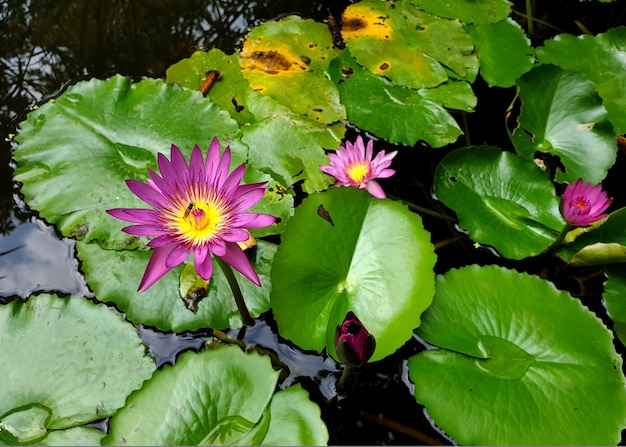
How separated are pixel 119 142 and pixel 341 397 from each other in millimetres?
1161

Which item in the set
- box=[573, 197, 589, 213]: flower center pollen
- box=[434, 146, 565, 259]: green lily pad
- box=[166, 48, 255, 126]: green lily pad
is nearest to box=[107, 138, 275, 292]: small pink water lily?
box=[166, 48, 255, 126]: green lily pad

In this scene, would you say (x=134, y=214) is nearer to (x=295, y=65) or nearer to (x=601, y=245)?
(x=295, y=65)

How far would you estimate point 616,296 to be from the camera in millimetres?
1775

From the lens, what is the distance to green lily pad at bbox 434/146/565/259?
1.88 meters

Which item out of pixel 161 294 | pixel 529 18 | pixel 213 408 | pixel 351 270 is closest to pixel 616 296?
pixel 351 270

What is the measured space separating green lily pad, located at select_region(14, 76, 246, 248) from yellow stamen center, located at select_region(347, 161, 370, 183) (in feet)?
1.32

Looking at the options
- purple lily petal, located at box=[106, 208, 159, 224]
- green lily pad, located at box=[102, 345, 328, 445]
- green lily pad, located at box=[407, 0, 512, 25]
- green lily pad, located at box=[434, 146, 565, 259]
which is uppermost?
purple lily petal, located at box=[106, 208, 159, 224]

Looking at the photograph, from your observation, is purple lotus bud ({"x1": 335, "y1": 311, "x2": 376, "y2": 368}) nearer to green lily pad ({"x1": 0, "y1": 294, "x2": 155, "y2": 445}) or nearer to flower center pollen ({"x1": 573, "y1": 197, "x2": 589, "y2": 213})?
green lily pad ({"x1": 0, "y1": 294, "x2": 155, "y2": 445})

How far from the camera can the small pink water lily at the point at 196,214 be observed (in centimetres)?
132

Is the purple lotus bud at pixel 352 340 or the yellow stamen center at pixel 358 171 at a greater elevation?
the yellow stamen center at pixel 358 171

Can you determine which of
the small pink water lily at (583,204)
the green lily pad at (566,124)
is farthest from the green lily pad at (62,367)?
the green lily pad at (566,124)

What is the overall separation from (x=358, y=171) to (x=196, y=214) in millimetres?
657

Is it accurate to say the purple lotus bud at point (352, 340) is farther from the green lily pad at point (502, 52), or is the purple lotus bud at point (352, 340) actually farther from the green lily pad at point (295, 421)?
the green lily pad at point (502, 52)

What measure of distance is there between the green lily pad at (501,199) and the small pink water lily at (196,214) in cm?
90
